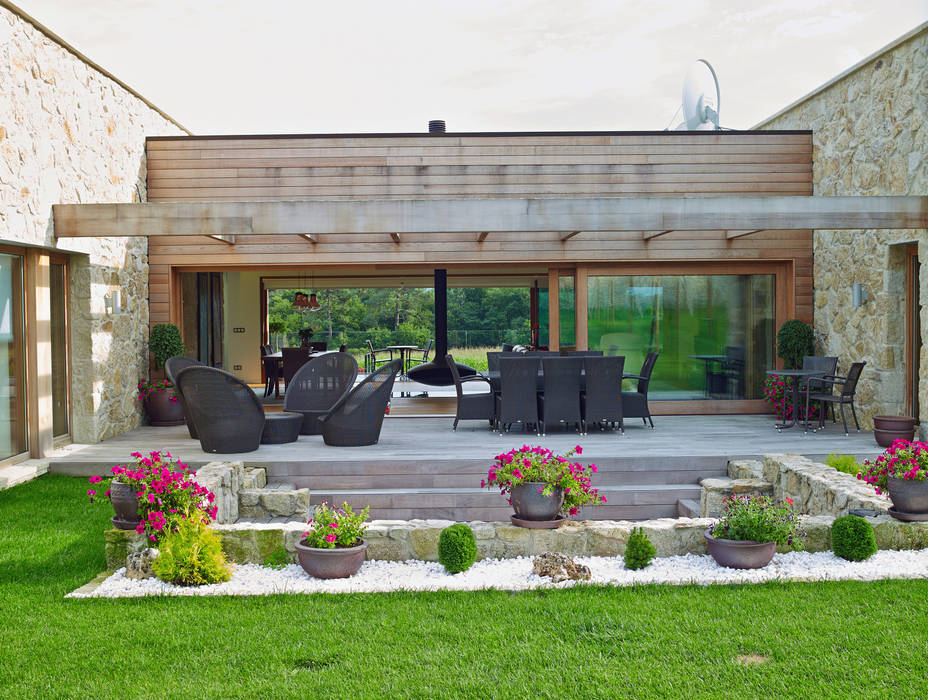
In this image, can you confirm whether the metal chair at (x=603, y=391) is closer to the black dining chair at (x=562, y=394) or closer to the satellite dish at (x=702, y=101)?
the black dining chair at (x=562, y=394)

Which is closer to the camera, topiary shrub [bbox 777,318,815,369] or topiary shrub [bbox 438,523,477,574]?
topiary shrub [bbox 438,523,477,574]

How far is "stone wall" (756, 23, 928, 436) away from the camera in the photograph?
8398 mm

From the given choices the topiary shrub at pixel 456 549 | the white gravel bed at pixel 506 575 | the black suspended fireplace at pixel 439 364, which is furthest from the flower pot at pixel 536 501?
the black suspended fireplace at pixel 439 364

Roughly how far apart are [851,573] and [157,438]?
728 centimetres

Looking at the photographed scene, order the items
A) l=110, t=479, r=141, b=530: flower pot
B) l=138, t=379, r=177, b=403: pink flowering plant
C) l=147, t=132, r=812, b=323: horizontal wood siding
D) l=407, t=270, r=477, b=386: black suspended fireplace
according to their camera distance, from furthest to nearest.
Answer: l=407, t=270, r=477, b=386: black suspended fireplace < l=147, t=132, r=812, b=323: horizontal wood siding < l=138, t=379, r=177, b=403: pink flowering plant < l=110, t=479, r=141, b=530: flower pot

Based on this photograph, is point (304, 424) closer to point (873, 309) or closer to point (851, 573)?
point (851, 573)

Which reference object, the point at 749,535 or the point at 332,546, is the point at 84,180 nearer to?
the point at 332,546

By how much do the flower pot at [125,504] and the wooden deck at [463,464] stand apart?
6.84 ft

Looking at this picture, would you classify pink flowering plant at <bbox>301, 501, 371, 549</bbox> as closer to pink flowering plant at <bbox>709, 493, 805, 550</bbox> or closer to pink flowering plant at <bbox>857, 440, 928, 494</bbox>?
pink flowering plant at <bbox>709, 493, 805, 550</bbox>

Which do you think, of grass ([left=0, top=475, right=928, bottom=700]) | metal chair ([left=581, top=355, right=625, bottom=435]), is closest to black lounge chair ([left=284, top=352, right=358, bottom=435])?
metal chair ([left=581, top=355, right=625, bottom=435])

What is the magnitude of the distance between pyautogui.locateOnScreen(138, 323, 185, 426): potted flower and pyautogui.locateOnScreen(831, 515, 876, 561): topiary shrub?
26.5 feet

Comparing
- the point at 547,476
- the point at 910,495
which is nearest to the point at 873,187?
the point at 910,495

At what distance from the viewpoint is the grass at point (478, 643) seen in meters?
3.26

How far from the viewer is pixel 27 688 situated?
10.8 feet
